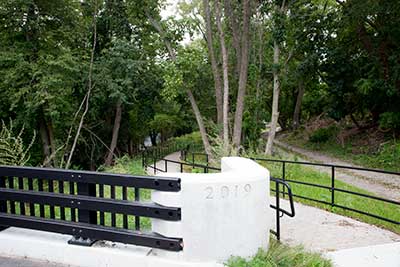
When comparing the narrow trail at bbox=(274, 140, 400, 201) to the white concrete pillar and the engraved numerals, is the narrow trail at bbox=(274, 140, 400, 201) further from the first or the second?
the engraved numerals

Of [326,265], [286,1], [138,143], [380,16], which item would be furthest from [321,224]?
[138,143]

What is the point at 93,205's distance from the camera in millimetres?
3570

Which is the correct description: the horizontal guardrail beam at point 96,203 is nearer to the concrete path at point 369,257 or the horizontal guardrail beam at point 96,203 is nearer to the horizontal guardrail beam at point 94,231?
the horizontal guardrail beam at point 94,231

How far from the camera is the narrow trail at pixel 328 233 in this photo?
503cm

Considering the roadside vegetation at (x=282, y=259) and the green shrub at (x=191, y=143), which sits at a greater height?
the roadside vegetation at (x=282, y=259)

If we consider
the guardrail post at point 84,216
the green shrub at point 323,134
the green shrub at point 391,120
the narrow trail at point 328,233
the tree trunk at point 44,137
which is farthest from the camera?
the green shrub at point 323,134

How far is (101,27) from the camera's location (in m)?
21.7

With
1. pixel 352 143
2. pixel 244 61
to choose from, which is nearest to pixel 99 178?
pixel 244 61

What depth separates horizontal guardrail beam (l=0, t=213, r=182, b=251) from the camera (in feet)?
10.9

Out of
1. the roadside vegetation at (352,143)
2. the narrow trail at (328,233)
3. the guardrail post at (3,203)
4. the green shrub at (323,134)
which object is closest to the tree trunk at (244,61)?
the roadside vegetation at (352,143)

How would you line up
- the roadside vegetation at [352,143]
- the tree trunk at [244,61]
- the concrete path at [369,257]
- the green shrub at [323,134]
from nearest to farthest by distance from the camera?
1. the concrete path at [369,257]
2. the tree trunk at [244,61]
3. the roadside vegetation at [352,143]
4. the green shrub at [323,134]

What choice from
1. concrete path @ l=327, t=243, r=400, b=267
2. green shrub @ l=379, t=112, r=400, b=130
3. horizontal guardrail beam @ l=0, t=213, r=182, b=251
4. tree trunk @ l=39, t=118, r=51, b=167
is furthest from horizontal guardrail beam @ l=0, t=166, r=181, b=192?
green shrub @ l=379, t=112, r=400, b=130

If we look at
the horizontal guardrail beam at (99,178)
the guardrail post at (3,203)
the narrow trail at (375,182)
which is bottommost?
the narrow trail at (375,182)

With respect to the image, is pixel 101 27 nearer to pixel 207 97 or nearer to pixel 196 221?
pixel 207 97
